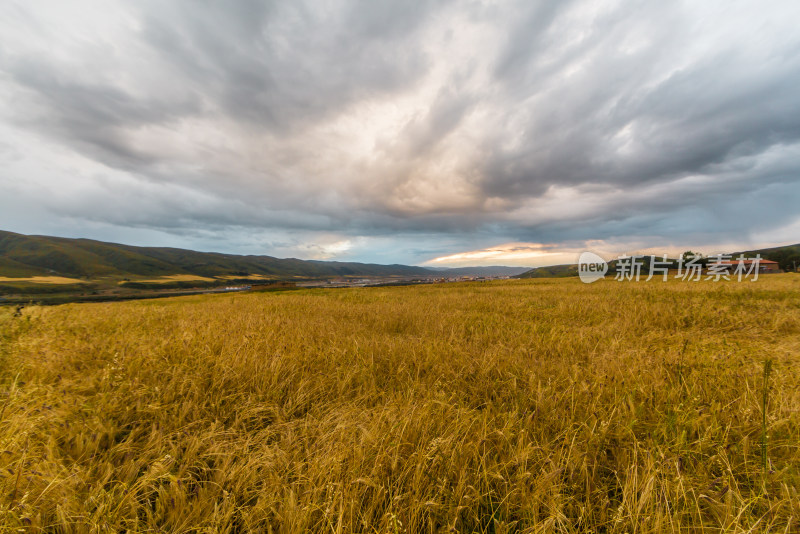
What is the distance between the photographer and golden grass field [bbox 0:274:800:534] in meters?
1.60

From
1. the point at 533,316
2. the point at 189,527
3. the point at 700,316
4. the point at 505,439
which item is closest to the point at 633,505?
the point at 505,439

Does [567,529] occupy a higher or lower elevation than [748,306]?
lower

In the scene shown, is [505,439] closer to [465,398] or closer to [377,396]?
[465,398]

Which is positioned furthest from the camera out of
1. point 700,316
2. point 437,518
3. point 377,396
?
point 700,316

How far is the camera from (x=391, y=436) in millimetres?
2195

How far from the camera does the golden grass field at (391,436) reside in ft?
5.24

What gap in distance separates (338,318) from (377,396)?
187 inches

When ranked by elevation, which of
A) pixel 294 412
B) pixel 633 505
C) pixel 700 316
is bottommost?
pixel 294 412

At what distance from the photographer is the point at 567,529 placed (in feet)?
5.28

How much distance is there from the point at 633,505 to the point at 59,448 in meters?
3.87

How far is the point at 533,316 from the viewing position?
7730mm

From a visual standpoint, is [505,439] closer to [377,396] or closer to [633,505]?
[633,505]

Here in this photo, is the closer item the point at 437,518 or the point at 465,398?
the point at 437,518

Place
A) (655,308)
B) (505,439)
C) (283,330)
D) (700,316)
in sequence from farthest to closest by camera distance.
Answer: (655,308) < (700,316) < (283,330) < (505,439)
